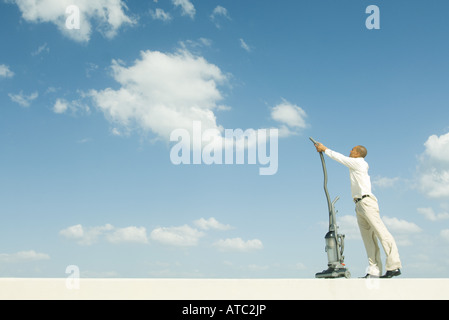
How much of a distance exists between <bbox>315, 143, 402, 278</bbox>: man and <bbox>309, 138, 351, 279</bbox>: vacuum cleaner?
1.33 ft

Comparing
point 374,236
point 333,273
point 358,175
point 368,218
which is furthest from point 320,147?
point 333,273

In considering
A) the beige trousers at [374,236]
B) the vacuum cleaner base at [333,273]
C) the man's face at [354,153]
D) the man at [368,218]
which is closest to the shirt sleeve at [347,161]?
the man at [368,218]

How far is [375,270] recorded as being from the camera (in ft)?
24.4

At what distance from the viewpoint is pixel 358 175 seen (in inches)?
299

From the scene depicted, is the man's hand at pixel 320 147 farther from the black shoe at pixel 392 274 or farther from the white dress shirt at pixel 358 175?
the black shoe at pixel 392 274

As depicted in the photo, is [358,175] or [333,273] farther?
[358,175]

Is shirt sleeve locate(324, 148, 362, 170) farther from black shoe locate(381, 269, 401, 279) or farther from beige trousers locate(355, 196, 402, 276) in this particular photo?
black shoe locate(381, 269, 401, 279)

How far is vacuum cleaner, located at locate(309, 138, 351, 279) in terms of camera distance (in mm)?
7289

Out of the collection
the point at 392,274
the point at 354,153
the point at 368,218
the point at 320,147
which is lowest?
the point at 392,274

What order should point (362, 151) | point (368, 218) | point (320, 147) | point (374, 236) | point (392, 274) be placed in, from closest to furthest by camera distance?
1. point (392, 274)
2. point (368, 218)
3. point (374, 236)
4. point (362, 151)
5. point (320, 147)

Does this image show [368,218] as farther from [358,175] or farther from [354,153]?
[354,153]

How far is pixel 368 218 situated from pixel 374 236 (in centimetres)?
57

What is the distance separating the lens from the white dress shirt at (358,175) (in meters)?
7.55
